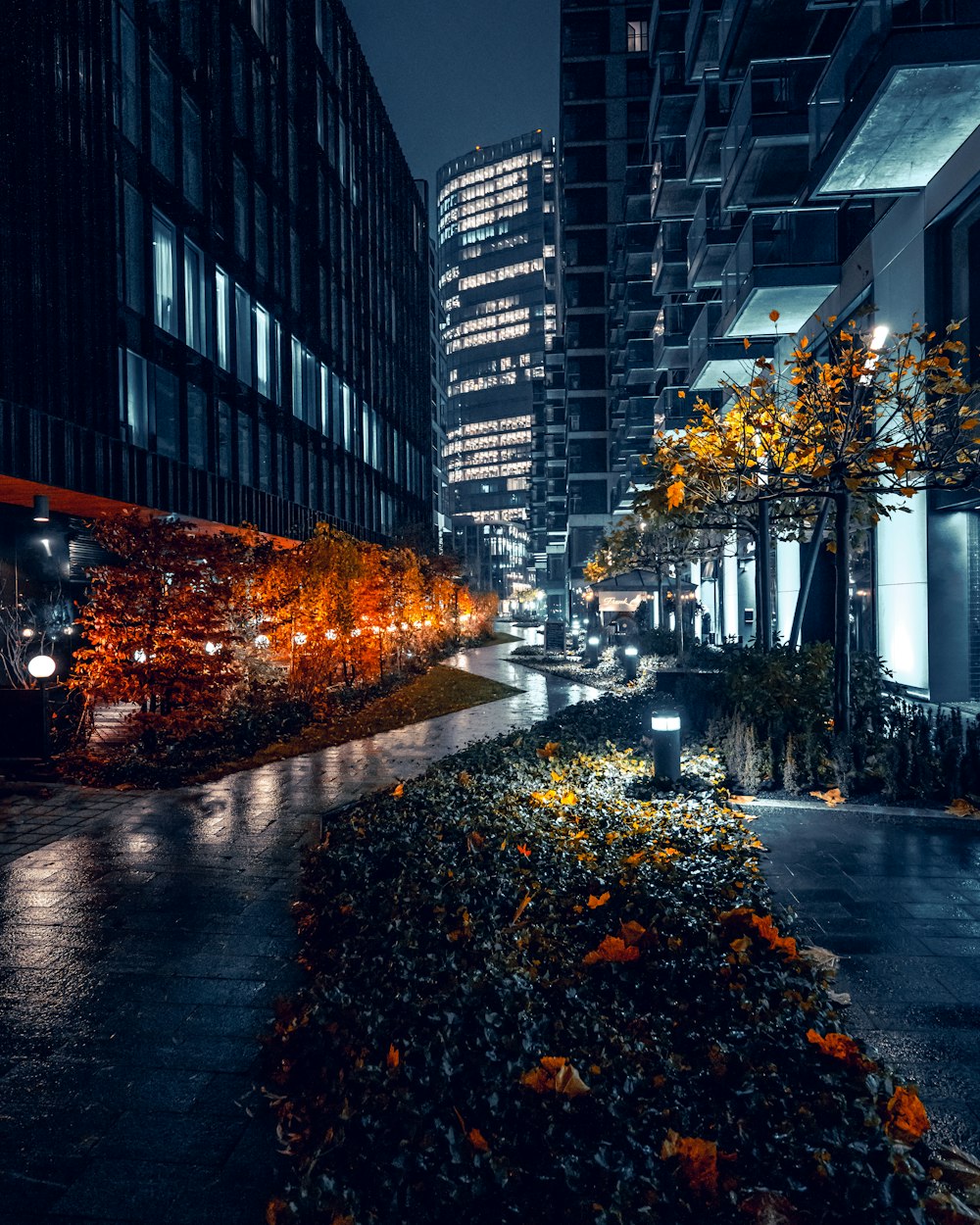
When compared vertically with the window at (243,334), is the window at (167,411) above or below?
below

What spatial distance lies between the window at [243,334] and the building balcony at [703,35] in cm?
1533

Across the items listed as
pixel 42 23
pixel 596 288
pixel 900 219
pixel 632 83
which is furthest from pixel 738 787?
pixel 632 83

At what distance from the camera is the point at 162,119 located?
814 inches

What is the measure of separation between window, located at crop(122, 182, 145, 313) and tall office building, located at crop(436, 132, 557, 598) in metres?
119

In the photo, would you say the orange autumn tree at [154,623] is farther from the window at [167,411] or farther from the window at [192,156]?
the window at [192,156]

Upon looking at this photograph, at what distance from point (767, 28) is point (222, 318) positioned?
55.2 feet

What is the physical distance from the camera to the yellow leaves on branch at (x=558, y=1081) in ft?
9.69

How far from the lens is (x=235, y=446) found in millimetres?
24641

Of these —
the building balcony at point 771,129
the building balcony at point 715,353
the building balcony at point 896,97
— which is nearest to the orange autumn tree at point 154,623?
the building balcony at point 896,97

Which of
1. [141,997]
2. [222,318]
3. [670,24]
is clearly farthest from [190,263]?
[141,997]

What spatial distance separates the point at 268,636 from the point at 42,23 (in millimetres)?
13906

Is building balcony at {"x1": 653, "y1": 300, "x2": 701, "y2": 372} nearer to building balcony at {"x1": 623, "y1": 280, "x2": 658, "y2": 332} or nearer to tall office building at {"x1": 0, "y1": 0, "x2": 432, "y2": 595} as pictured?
building balcony at {"x1": 623, "y1": 280, "x2": 658, "y2": 332}

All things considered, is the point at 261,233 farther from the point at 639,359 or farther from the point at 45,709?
the point at 45,709

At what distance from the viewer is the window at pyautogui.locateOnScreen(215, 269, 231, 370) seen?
23453 mm
